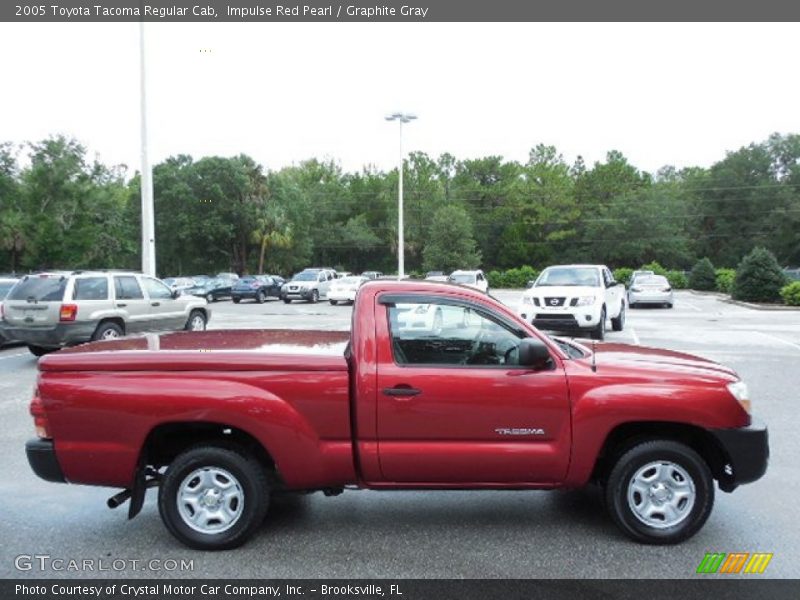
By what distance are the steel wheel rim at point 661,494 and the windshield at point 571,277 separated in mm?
12278

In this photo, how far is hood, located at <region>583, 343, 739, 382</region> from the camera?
455 cm

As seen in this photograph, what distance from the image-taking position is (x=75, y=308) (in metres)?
12.5

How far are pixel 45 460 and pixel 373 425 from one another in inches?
83.6

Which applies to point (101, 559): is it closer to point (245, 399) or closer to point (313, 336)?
point (245, 399)

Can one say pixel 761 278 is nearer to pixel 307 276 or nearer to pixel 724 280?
pixel 724 280

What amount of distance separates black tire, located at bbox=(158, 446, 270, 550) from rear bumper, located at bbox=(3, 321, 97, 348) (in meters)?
9.14

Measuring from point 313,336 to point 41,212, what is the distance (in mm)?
35692

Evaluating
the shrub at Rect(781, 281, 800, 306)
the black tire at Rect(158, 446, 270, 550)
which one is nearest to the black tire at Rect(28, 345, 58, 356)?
the black tire at Rect(158, 446, 270, 550)

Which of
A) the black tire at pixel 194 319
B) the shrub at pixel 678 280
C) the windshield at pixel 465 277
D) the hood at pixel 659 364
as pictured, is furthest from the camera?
the shrub at pixel 678 280

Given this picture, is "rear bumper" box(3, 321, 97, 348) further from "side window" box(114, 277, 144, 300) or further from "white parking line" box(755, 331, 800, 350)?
"white parking line" box(755, 331, 800, 350)

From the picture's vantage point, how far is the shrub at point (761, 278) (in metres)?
30.4

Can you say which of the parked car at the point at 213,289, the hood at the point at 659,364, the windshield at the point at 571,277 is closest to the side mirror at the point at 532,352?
the hood at the point at 659,364

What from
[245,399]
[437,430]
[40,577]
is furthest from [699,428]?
[40,577]

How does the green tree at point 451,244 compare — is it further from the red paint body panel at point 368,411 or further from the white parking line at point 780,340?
the red paint body panel at point 368,411
